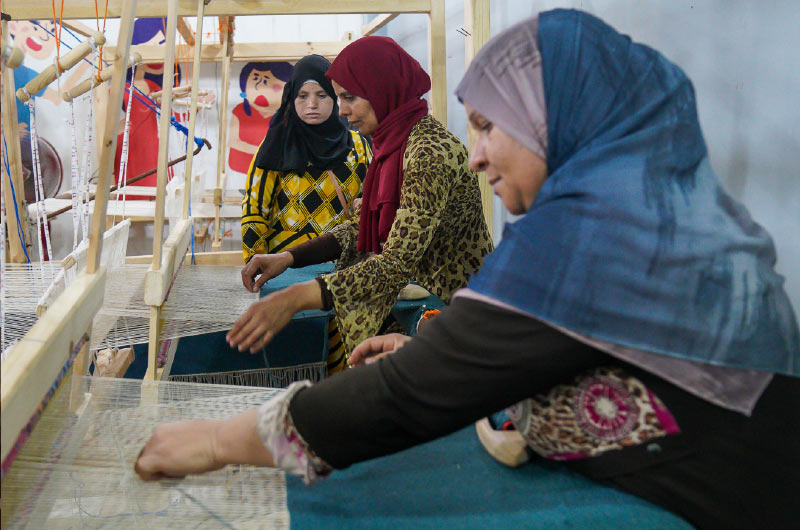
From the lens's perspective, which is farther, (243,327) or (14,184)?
(14,184)

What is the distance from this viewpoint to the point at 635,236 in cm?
66

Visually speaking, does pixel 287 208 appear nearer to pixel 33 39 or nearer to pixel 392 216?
pixel 392 216

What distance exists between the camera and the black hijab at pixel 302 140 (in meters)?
2.36

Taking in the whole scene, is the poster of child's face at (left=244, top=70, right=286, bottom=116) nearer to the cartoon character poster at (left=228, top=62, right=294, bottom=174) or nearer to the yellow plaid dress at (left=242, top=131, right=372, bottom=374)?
the cartoon character poster at (left=228, top=62, right=294, bottom=174)

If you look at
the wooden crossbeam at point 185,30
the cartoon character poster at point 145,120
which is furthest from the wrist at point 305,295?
the cartoon character poster at point 145,120

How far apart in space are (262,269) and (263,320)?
0.76 metres

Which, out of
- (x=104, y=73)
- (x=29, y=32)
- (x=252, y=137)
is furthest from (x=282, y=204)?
(x=29, y=32)

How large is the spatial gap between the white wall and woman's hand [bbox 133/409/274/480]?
1013 millimetres

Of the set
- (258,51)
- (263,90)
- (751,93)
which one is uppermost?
(258,51)

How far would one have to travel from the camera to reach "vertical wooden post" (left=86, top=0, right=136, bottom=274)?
0.93 m

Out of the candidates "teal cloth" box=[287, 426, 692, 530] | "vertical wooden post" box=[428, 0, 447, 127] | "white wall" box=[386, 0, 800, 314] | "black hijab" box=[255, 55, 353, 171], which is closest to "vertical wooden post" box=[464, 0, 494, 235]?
"vertical wooden post" box=[428, 0, 447, 127]

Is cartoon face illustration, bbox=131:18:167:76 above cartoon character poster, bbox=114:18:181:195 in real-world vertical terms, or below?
above

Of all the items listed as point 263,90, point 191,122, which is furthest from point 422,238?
point 263,90

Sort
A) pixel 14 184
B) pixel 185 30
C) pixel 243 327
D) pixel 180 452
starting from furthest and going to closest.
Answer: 1. pixel 185 30
2. pixel 14 184
3. pixel 243 327
4. pixel 180 452
